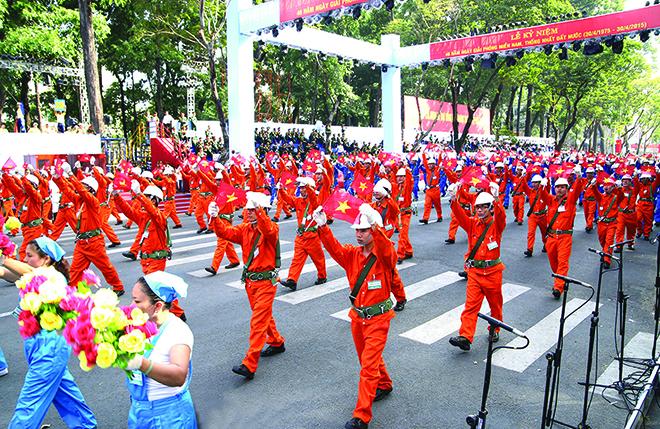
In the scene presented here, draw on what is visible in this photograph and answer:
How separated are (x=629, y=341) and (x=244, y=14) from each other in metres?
18.3

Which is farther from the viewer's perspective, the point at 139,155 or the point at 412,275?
the point at 139,155

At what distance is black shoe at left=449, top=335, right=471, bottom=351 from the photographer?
673 centimetres

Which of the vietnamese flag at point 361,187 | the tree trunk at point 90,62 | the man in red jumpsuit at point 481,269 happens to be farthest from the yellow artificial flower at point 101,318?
the tree trunk at point 90,62

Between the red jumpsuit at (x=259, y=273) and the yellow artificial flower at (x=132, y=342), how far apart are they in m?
3.44

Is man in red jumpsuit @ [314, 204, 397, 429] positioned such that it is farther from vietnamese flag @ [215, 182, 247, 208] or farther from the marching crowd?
vietnamese flag @ [215, 182, 247, 208]

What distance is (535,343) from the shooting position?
7156 mm

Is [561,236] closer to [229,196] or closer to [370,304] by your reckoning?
[370,304]

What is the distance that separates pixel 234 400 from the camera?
548cm

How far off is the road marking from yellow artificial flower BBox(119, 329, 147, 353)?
5.03m

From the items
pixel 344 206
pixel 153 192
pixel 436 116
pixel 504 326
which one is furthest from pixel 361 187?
pixel 436 116

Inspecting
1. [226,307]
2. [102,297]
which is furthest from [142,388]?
[226,307]

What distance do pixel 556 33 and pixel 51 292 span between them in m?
23.3

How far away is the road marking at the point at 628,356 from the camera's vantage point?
18.9 ft

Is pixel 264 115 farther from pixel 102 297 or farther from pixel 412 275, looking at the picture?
pixel 102 297
